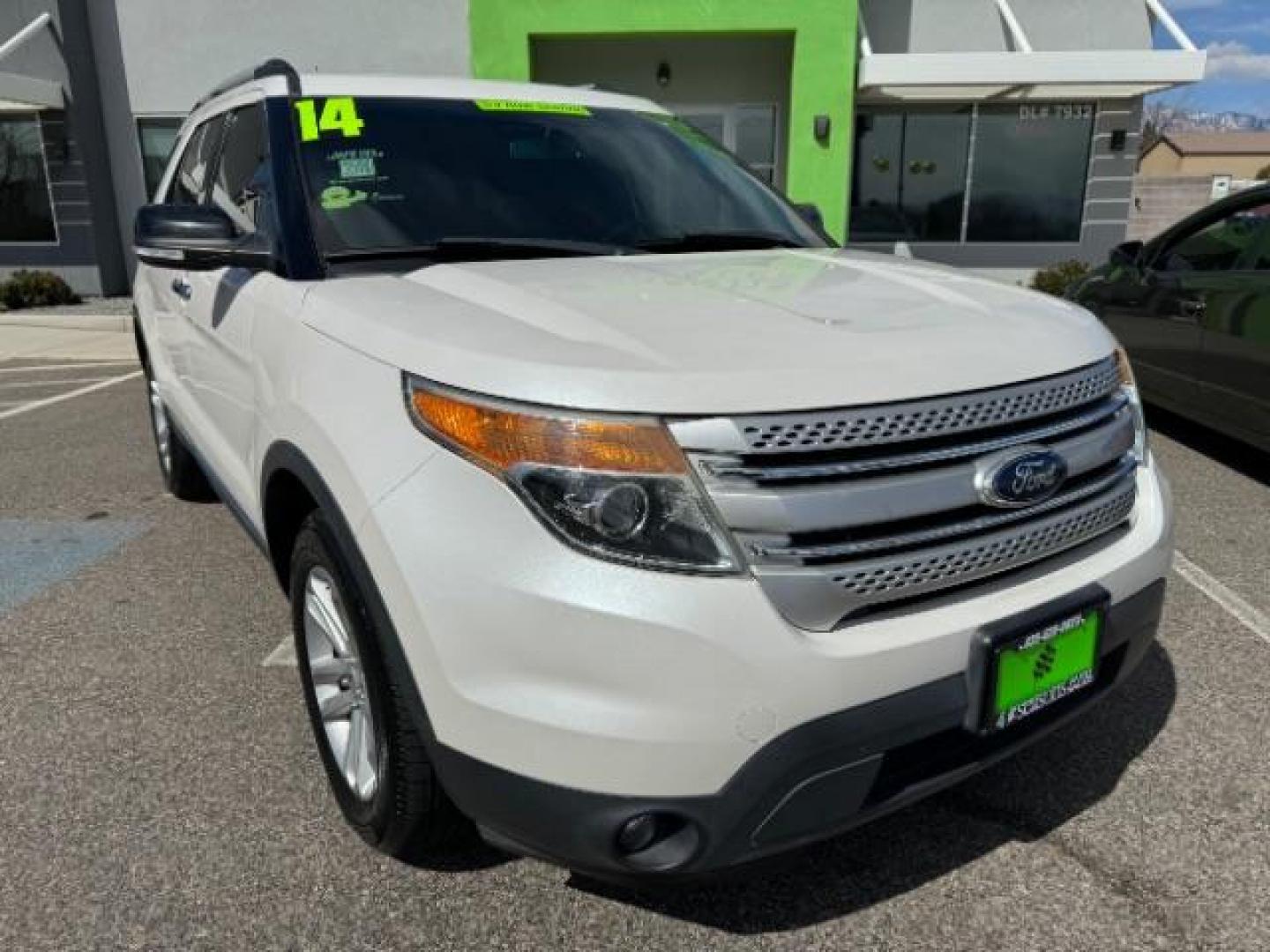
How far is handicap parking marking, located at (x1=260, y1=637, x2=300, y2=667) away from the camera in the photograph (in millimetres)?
3258

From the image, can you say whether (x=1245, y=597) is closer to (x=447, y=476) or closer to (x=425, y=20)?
(x=447, y=476)

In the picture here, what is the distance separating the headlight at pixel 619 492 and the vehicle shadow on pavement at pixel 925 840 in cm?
61

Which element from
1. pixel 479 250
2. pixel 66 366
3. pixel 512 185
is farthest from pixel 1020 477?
pixel 66 366

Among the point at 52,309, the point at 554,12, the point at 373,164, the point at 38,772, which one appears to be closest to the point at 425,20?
the point at 554,12

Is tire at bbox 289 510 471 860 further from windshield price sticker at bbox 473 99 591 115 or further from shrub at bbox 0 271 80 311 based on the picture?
shrub at bbox 0 271 80 311

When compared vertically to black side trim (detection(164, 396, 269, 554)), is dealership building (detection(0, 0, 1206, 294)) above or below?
above

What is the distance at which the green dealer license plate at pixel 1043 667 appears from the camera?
73.9 inches

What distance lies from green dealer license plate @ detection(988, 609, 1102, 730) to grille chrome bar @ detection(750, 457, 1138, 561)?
221 mm

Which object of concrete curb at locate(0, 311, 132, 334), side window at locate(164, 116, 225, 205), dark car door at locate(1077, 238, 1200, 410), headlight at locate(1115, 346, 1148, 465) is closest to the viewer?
headlight at locate(1115, 346, 1148, 465)

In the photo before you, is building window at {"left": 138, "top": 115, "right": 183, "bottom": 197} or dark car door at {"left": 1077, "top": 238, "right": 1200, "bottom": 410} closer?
dark car door at {"left": 1077, "top": 238, "right": 1200, "bottom": 410}

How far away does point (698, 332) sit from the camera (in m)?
1.89

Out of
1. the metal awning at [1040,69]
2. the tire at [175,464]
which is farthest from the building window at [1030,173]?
the tire at [175,464]

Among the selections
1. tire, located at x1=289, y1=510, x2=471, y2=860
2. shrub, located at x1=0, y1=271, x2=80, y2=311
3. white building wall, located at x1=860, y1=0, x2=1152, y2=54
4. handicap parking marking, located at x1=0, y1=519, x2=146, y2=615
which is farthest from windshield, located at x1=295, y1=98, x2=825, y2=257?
shrub, located at x1=0, y1=271, x2=80, y2=311

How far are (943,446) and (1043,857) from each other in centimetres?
112
